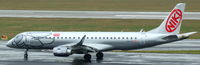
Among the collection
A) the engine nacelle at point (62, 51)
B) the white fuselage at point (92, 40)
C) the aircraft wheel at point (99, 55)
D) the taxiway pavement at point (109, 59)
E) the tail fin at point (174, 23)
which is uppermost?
the tail fin at point (174, 23)

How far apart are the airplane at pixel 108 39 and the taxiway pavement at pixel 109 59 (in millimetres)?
1074

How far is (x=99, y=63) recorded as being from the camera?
46719 millimetres

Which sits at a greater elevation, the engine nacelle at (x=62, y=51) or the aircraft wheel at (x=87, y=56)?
the engine nacelle at (x=62, y=51)

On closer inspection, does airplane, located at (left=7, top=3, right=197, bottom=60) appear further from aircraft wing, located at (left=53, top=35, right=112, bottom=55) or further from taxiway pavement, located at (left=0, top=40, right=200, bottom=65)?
taxiway pavement, located at (left=0, top=40, right=200, bottom=65)

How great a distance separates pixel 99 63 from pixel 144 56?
6.50 m

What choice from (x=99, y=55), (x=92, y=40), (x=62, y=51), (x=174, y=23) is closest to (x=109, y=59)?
(x=99, y=55)

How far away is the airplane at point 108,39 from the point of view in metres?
49.5

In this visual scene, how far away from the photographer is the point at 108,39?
50.5 meters

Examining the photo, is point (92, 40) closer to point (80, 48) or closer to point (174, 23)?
point (80, 48)

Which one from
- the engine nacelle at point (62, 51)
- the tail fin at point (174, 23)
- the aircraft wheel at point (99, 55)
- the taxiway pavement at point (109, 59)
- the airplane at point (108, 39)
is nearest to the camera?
the engine nacelle at point (62, 51)

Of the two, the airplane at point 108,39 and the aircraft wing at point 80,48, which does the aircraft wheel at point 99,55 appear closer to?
the airplane at point 108,39

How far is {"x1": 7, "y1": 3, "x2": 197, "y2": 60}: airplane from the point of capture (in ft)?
163

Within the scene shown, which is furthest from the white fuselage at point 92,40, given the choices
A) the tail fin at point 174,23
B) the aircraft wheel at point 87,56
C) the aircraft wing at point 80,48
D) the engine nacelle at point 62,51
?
the engine nacelle at point 62,51
